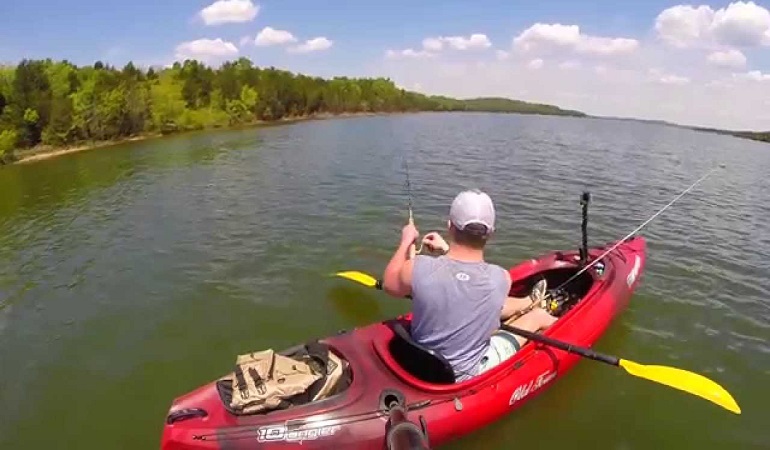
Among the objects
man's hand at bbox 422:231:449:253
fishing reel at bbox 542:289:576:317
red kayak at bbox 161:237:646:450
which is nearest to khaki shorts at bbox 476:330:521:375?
red kayak at bbox 161:237:646:450

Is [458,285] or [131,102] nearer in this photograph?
[458,285]

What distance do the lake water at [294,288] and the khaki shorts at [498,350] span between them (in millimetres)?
916

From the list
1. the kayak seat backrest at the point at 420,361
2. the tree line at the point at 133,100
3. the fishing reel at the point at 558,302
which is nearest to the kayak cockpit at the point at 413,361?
the kayak seat backrest at the point at 420,361

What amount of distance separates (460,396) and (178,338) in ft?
16.7

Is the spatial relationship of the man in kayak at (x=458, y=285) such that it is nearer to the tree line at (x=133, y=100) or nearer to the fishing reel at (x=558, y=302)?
the fishing reel at (x=558, y=302)

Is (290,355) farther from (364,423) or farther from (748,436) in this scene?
(748,436)

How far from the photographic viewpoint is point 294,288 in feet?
32.8

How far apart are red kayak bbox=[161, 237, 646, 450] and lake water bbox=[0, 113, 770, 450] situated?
2.23 feet

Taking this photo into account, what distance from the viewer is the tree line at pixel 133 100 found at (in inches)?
1524

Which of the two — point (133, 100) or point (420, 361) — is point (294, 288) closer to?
point (420, 361)

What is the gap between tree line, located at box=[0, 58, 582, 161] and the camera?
38.7 meters

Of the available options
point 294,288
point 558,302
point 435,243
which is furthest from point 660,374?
point 294,288

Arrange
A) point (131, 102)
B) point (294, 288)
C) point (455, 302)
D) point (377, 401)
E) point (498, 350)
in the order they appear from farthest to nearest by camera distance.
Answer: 1. point (131, 102)
2. point (294, 288)
3. point (498, 350)
4. point (377, 401)
5. point (455, 302)

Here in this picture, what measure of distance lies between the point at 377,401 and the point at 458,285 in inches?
57.7
